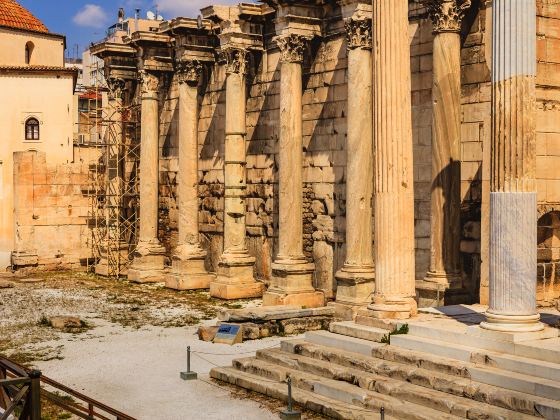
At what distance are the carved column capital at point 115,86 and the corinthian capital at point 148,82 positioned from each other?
98.4 inches

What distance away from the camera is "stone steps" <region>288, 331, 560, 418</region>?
11.0 meters

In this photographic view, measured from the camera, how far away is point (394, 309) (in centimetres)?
1437

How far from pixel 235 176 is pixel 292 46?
14.0 feet

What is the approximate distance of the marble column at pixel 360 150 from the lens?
19.5 meters

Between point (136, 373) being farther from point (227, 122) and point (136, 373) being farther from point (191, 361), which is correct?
point (227, 122)

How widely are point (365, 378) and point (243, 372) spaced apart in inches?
99.0

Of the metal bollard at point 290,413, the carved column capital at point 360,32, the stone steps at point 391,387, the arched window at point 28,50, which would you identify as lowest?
the metal bollard at point 290,413

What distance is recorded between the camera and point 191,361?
16.1 meters

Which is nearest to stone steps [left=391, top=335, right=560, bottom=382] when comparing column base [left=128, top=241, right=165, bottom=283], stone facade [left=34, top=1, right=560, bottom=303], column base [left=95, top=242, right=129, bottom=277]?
stone facade [left=34, top=1, right=560, bottom=303]

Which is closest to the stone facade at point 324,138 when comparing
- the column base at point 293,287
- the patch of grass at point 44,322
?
the column base at point 293,287

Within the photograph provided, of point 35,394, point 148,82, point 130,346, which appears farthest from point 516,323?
point 148,82

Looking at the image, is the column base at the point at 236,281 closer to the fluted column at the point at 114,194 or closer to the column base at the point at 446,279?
the fluted column at the point at 114,194

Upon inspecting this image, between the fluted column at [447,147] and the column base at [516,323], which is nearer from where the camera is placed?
the column base at [516,323]

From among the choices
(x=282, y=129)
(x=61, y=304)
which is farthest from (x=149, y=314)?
(x=282, y=129)
